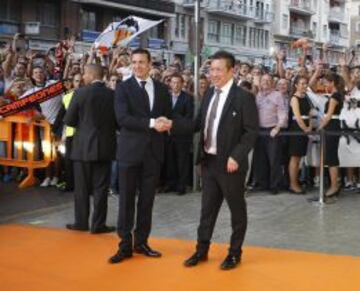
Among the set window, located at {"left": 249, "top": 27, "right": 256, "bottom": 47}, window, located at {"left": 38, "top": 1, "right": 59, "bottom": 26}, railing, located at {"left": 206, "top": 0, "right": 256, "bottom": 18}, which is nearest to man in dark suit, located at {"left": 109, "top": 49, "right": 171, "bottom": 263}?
window, located at {"left": 38, "top": 1, "right": 59, "bottom": 26}

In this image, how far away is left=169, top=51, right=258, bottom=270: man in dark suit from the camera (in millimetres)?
6141

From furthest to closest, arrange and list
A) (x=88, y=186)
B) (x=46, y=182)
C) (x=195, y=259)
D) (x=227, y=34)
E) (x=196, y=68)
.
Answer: (x=227, y=34)
(x=46, y=182)
(x=196, y=68)
(x=88, y=186)
(x=195, y=259)

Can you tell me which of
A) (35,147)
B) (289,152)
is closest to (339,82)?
(289,152)

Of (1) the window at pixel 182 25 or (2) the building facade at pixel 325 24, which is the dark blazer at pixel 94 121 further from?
(1) the window at pixel 182 25

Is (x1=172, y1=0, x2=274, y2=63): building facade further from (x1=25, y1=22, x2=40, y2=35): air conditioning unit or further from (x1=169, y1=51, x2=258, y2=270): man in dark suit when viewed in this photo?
(x1=169, y1=51, x2=258, y2=270): man in dark suit

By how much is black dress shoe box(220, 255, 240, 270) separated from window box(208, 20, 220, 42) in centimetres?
4356

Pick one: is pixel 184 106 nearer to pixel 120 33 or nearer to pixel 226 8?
pixel 120 33

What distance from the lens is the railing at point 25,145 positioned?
10719 millimetres

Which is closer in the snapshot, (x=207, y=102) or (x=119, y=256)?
(x=207, y=102)

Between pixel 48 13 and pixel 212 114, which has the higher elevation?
pixel 48 13

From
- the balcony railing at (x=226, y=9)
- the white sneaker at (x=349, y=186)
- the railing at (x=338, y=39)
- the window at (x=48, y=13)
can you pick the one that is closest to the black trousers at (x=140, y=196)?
the white sneaker at (x=349, y=186)

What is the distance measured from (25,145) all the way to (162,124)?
5.20 m

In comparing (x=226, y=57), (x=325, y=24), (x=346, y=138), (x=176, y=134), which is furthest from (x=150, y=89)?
(x=325, y=24)

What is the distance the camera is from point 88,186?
795 cm
